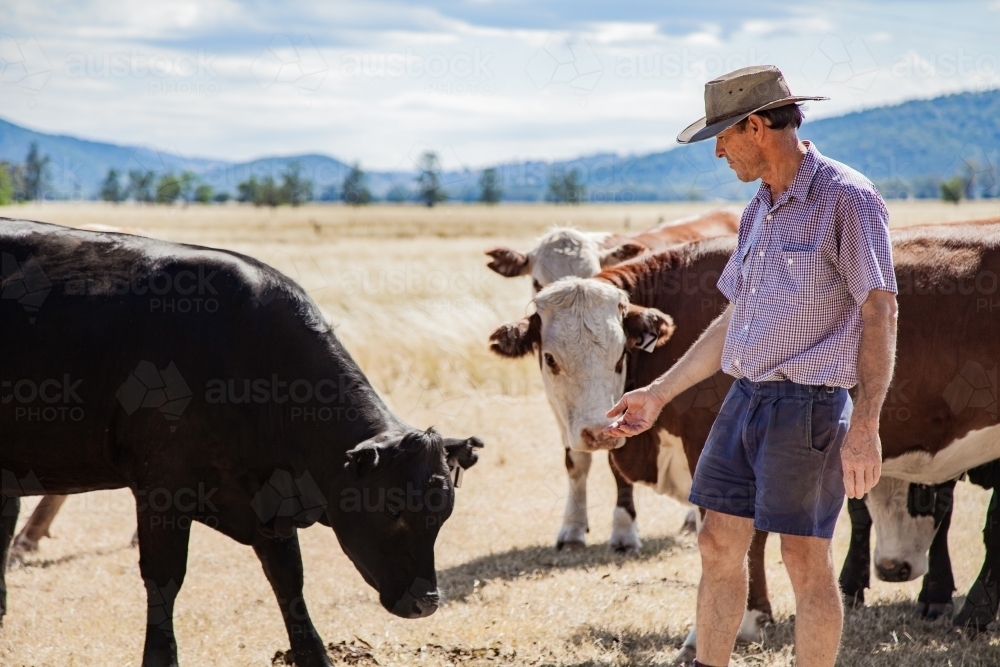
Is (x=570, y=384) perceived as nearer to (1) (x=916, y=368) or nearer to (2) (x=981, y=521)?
(1) (x=916, y=368)

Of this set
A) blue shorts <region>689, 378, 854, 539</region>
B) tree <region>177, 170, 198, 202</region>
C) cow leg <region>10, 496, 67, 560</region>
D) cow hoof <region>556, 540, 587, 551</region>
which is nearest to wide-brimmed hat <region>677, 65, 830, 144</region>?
blue shorts <region>689, 378, 854, 539</region>

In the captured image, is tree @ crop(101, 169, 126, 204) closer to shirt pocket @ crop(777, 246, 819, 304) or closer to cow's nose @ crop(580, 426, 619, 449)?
cow's nose @ crop(580, 426, 619, 449)

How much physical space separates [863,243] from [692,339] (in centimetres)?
220

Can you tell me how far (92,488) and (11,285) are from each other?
3.30 ft

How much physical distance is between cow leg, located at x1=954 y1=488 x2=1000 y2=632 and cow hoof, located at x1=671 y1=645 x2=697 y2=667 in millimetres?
1590

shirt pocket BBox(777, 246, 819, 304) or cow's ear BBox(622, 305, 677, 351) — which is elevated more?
shirt pocket BBox(777, 246, 819, 304)

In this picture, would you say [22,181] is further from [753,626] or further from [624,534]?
[753,626]

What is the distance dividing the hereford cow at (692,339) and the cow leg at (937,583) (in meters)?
0.56

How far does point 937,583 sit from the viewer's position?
17.7 ft

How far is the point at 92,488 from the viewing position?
4473 millimetres

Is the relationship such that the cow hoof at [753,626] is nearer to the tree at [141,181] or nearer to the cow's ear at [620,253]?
the cow's ear at [620,253]

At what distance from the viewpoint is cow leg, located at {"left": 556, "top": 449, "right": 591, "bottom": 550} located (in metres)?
7.06

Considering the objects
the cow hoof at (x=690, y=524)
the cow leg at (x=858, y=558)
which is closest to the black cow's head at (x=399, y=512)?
the cow leg at (x=858, y=558)

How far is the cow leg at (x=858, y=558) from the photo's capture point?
18.8 ft
